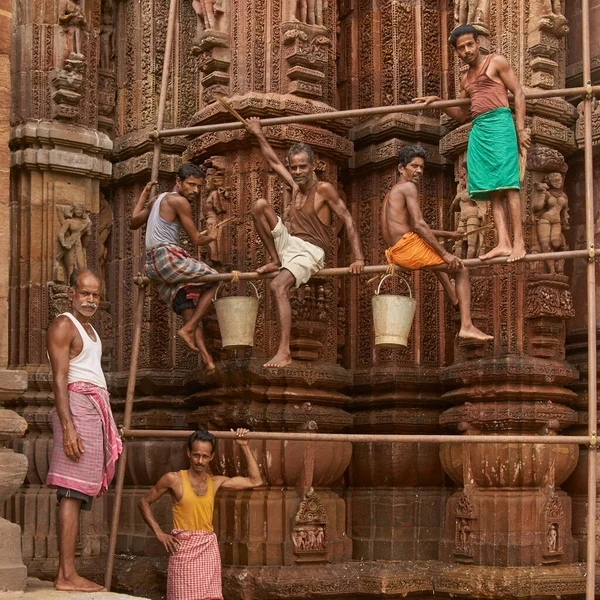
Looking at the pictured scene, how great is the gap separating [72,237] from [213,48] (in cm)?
262

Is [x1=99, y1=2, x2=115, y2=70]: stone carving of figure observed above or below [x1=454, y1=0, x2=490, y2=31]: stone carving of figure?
above

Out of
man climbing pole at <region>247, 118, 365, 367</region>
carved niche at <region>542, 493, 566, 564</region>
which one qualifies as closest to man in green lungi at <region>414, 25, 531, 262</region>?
man climbing pole at <region>247, 118, 365, 367</region>

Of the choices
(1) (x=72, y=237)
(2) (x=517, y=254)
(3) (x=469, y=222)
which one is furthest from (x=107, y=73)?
(2) (x=517, y=254)

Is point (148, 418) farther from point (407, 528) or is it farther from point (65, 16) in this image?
point (65, 16)

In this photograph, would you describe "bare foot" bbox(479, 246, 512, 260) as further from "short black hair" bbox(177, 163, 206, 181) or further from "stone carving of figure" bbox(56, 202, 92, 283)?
"stone carving of figure" bbox(56, 202, 92, 283)

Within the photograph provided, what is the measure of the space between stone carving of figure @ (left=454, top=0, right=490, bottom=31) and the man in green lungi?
2.07 meters

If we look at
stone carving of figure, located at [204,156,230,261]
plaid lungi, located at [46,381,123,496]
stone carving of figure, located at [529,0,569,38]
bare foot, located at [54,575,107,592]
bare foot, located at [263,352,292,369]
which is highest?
stone carving of figure, located at [529,0,569,38]

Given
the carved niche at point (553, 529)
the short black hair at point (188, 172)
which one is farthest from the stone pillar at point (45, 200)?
the carved niche at point (553, 529)

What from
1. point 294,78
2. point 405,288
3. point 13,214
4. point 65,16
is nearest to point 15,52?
point 65,16

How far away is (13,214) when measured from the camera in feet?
43.2

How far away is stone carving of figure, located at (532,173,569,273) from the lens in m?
11.4

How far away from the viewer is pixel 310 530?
11.2 metres

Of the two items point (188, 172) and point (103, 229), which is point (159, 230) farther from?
point (103, 229)

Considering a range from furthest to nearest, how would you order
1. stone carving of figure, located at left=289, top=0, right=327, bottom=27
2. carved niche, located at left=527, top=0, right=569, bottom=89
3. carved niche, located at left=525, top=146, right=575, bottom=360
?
stone carving of figure, located at left=289, top=0, right=327, bottom=27 → carved niche, located at left=527, top=0, right=569, bottom=89 → carved niche, located at left=525, top=146, right=575, bottom=360
